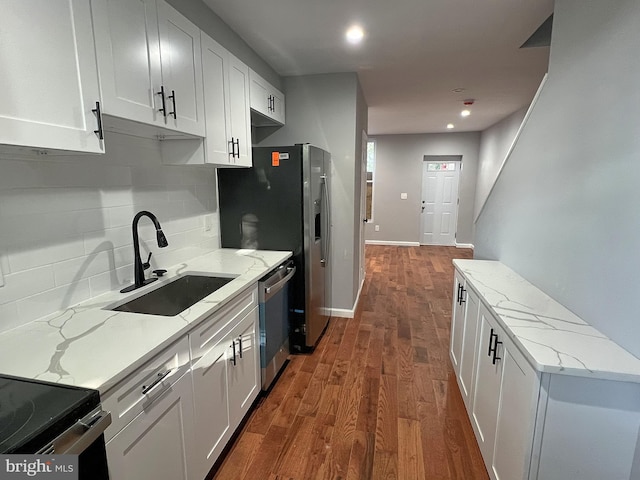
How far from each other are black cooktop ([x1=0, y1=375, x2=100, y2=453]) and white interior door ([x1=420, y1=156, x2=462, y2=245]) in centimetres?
760

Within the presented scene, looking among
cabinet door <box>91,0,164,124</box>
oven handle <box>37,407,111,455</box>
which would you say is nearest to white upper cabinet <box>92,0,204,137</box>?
cabinet door <box>91,0,164,124</box>

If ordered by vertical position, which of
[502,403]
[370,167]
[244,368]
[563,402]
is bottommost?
[244,368]

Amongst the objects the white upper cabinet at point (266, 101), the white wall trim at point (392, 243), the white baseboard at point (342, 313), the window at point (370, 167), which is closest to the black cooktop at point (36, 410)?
the white upper cabinet at point (266, 101)

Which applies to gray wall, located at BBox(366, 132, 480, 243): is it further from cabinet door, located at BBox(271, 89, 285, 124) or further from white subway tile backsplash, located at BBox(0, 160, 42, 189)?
white subway tile backsplash, located at BBox(0, 160, 42, 189)

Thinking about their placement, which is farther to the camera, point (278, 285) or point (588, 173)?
point (278, 285)

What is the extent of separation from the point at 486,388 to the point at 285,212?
180cm

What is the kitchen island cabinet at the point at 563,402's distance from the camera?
115 cm

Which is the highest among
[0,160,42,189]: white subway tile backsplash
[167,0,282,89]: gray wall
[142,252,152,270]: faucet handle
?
[167,0,282,89]: gray wall

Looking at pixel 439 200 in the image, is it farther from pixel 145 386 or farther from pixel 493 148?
pixel 145 386

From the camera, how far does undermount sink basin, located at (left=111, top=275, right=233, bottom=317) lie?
1.74 m

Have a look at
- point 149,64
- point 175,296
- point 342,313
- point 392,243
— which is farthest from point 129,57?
point 392,243

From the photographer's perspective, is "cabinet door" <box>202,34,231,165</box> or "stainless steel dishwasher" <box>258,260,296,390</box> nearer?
"cabinet door" <box>202,34,231,165</box>

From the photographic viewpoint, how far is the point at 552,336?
4.45ft

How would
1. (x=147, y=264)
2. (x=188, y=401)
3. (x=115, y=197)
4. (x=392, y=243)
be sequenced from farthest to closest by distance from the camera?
(x=392, y=243), (x=147, y=264), (x=115, y=197), (x=188, y=401)
